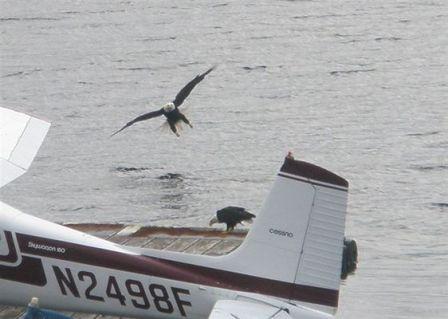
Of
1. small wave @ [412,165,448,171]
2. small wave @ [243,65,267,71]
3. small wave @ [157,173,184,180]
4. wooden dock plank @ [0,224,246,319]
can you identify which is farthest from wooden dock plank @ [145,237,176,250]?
small wave @ [243,65,267,71]

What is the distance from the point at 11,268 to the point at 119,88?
94.0ft

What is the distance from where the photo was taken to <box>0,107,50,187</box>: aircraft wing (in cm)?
2425

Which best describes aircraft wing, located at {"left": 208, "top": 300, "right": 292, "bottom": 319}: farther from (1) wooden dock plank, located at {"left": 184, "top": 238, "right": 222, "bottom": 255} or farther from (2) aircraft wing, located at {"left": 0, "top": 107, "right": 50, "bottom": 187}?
(1) wooden dock plank, located at {"left": 184, "top": 238, "right": 222, "bottom": 255}

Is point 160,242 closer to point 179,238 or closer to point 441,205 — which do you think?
point 179,238

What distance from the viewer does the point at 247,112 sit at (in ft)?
150

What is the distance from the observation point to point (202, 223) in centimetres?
3488

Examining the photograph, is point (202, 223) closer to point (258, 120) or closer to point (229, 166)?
point (229, 166)

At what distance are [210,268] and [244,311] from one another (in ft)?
3.31

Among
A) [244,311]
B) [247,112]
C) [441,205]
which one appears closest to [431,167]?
[441,205]

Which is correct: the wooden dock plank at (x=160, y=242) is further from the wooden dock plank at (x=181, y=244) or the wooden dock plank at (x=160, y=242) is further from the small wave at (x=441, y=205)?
the small wave at (x=441, y=205)

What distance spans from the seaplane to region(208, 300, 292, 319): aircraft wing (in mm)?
14

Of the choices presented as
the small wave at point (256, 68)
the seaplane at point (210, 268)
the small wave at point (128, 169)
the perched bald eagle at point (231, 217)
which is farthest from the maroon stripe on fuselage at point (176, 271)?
the small wave at point (256, 68)

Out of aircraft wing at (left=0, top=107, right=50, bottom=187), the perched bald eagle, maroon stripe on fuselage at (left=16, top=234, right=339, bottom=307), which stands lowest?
the perched bald eagle

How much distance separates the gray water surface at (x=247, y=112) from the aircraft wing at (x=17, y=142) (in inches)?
268
